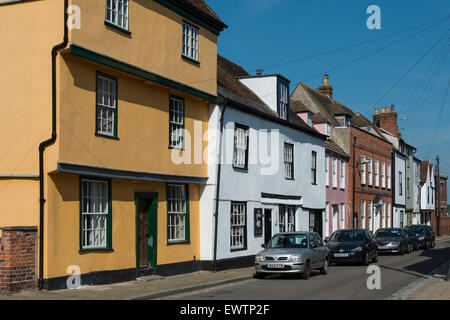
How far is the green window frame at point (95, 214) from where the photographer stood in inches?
619

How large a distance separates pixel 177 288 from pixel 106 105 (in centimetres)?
542

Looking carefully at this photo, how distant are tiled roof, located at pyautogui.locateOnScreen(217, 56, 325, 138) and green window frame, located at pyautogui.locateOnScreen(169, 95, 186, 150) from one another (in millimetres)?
2766

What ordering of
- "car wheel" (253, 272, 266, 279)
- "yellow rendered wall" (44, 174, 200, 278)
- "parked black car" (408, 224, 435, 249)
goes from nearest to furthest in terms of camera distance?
1. "yellow rendered wall" (44, 174, 200, 278)
2. "car wheel" (253, 272, 266, 279)
3. "parked black car" (408, 224, 435, 249)

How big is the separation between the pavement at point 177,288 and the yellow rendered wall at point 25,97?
205cm

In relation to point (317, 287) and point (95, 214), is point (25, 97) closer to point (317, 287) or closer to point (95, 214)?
point (95, 214)

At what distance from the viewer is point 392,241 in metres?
33.3

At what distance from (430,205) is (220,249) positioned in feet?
178

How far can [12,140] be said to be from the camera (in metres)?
15.2

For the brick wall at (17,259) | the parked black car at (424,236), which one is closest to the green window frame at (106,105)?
the brick wall at (17,259)

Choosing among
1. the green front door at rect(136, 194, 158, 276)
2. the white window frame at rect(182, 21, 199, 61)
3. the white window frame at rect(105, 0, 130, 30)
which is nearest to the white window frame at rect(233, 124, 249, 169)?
the white window frame at rect(182, 21, 199, 61)

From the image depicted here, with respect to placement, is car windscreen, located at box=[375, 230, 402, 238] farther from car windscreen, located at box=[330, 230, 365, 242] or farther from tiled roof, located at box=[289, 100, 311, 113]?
tiled roof, located at box=[289, 100, 311, 113]

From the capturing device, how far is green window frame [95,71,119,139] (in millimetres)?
16234

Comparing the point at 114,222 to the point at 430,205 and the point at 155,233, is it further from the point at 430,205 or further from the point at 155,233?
the point at 430,205
